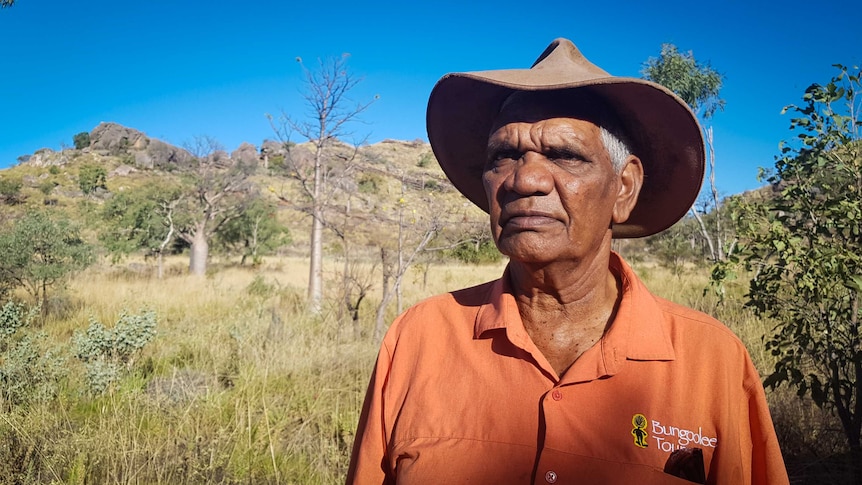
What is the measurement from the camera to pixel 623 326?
1292mm

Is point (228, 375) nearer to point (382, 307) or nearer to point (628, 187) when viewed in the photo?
point (382, 307)

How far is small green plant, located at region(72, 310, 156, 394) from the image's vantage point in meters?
4.46

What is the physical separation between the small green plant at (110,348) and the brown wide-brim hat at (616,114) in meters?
4.43

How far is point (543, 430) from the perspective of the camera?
3.84ft

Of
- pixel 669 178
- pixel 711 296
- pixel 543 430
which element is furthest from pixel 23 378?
pixel 711 296

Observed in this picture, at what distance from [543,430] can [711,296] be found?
9149mm

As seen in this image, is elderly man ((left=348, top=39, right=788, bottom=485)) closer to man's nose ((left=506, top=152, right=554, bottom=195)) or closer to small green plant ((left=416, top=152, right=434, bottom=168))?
man's nose ((left=506, top=152, right=554, bottom=195))

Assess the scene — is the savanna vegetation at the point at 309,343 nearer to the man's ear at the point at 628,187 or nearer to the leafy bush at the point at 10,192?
the man's ear at the point at 628,187

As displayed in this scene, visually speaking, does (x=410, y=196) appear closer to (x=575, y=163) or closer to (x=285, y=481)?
(x=285, y=481)

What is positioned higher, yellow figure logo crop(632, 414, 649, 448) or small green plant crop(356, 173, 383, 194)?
small green plant crop(356, 173, 383, 194)

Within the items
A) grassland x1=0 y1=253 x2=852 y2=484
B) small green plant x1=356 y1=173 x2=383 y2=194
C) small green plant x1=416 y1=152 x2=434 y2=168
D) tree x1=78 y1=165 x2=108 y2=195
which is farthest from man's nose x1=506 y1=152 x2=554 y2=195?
tree x1=78 y1=165 x2=108 y2=195

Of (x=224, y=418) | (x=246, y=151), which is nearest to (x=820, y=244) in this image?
(x=224, y=418)

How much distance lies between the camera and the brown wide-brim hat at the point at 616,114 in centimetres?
133

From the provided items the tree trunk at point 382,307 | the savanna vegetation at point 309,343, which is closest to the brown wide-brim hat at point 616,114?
the savanna vegetation at point 309,343
